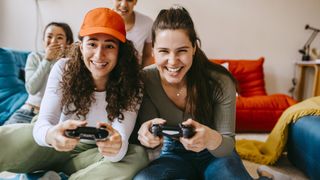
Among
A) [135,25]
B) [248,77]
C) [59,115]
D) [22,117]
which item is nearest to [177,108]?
[59,115]

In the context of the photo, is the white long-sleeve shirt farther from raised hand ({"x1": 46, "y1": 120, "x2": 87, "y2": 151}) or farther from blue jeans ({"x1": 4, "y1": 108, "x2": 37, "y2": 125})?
blue jeans ({"x1": 4, "y1": 108, "x2": 37, "y2": 125})

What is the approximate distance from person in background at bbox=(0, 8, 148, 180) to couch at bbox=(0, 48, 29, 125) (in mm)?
960

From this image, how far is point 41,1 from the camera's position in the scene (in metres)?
2.66

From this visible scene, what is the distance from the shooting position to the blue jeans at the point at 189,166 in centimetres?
98

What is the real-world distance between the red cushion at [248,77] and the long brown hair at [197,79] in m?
1.66

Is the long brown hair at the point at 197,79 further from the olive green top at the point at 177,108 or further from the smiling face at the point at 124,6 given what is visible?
the smiling face at the point at 124,6

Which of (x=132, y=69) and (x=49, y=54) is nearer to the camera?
(x=132, y=69)

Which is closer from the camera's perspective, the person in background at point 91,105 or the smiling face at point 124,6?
the person in background at point 91,105

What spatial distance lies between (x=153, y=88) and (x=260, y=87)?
6.14 ft

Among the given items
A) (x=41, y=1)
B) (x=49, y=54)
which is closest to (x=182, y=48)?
(x=49, y=54)

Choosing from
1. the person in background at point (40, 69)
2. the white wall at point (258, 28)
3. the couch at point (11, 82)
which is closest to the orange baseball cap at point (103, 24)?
the person in background at point (40, 69)

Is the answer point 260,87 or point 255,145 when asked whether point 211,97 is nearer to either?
point 255,145

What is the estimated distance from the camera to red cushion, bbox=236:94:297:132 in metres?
2.34

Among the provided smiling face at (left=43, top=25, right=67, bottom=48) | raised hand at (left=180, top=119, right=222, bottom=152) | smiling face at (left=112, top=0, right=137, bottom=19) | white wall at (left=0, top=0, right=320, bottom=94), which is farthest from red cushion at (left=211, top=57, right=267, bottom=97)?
raised hand at (left=180, top=119, right=222, bottom=152)
